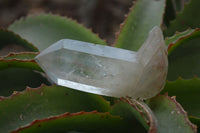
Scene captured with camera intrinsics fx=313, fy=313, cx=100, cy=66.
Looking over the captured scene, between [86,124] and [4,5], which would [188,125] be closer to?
[86,124]

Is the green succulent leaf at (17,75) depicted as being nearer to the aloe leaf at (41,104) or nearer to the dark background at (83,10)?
the aloe leaf at (41,104)

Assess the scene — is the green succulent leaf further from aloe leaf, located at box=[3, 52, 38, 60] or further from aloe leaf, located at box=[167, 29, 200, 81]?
aloe leaf, located at box=[167, 29, 200, 81]

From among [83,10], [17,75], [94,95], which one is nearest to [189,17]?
[94,95]

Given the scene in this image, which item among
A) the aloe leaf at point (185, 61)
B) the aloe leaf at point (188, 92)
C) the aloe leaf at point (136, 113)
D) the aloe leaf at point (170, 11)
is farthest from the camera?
the aloe leaf at point (170, 11)

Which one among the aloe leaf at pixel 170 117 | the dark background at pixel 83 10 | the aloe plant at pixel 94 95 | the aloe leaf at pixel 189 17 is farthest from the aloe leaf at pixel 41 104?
the dark background at pixel 83 10

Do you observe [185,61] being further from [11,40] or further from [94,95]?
[11,40]

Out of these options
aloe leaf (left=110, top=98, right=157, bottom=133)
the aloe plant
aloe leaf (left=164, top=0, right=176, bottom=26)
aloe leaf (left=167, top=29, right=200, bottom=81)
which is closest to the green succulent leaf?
the aloe plant

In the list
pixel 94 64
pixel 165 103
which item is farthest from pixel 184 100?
pixel 94 64

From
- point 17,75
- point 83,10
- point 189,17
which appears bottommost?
Answer: point 83,10
